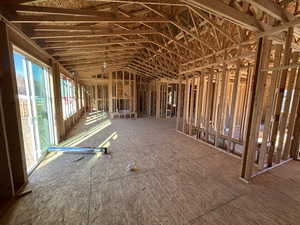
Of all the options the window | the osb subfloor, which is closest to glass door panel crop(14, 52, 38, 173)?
the osb subfloor

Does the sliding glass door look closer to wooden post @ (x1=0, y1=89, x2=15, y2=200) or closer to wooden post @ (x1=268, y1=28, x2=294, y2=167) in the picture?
wooden post @ (x1=0, y1=89, x2=15, y2=200)

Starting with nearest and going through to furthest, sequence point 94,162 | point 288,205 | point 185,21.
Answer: point 288,205, point 94,162, point 185,21

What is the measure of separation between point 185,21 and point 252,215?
15.2 feet

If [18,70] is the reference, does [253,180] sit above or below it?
below

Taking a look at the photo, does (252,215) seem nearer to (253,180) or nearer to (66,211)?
(253,180)

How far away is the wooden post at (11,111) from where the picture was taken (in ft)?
6.56

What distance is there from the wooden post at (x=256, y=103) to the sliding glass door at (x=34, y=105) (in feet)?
14.1

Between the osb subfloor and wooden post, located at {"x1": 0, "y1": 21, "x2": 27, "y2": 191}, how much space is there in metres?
0.35

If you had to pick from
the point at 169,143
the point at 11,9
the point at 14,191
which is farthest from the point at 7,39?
the point at 169,143

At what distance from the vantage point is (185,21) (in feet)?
12.8

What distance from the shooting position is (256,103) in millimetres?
2322

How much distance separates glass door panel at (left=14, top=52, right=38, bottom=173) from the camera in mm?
2572

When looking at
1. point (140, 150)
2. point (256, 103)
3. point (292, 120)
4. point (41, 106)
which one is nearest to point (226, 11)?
point (256, 103)

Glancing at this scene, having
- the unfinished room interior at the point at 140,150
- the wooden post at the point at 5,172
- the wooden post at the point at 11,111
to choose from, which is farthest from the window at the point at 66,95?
the wooden post at the point at 5,172
